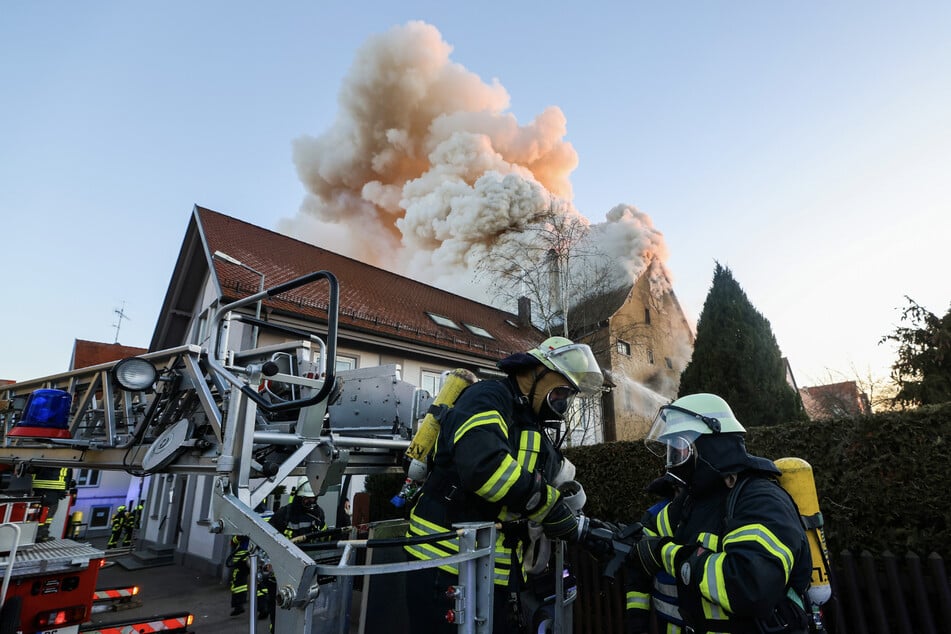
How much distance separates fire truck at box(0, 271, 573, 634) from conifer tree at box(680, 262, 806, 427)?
30.7 ft

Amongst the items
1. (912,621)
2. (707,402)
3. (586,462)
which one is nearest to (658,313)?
(586,462)

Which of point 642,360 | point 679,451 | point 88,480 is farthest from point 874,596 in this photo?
point 88,480

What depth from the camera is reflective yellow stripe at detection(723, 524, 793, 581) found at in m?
1.83

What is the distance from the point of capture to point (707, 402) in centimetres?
238

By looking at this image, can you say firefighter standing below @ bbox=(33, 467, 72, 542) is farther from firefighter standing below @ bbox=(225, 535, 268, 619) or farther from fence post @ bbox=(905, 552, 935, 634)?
fence post @ bbox=(905, 552, 935, 634)

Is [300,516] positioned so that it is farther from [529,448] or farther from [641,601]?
[641,601]

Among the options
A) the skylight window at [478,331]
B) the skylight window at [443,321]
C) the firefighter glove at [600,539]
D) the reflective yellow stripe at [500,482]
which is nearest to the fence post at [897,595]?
the firefighter glove at [600,539]

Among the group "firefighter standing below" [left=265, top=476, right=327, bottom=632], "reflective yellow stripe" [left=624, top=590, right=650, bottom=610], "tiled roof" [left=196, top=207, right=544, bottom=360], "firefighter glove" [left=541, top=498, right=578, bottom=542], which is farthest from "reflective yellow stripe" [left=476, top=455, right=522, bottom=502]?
"tiled roof" [left=196, top=207, right=544, bottom=360]

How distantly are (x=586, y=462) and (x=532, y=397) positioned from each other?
3.74 metres

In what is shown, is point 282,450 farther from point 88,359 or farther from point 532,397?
point 88,359

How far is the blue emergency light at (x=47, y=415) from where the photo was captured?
488 centimetres

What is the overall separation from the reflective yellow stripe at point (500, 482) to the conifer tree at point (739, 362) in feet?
34.1

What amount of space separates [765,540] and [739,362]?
1082 cm

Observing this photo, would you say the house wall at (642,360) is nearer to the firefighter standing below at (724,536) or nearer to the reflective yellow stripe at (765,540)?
the firefighter standing below at (724,536)
